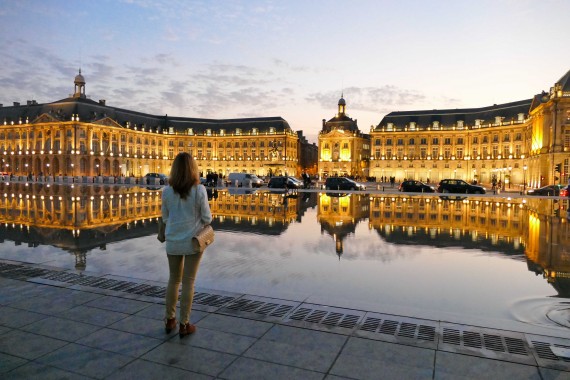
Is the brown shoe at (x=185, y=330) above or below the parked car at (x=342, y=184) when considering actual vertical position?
below

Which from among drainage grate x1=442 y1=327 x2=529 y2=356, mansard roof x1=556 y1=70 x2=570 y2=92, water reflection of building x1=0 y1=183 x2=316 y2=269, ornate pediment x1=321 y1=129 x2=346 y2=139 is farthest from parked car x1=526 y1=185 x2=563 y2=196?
ornate pediment x1=321 y1=129 x2=346 y2=139

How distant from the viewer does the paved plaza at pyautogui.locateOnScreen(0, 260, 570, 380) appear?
13.6 ft

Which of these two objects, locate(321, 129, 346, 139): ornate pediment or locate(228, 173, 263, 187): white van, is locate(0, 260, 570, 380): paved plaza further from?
locate(321, 129, 346, 139): ornate pediment

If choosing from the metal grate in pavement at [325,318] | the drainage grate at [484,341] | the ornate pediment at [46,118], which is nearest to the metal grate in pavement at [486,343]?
the drainage grate at [484,341]

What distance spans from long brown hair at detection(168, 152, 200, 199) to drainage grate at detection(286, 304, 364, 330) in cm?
203

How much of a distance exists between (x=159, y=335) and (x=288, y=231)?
355 inches

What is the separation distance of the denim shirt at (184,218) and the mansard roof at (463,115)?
89241mm

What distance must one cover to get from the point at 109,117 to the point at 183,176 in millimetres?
101174

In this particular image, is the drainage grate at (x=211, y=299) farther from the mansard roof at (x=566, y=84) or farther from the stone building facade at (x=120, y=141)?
the stone building facade at (x=120, y=141)

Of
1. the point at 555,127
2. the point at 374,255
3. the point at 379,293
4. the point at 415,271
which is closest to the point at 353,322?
the point at 379,293

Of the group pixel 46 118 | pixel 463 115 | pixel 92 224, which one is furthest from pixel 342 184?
pixel 46 118

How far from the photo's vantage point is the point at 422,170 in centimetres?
9944

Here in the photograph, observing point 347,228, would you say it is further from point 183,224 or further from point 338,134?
point 338,134

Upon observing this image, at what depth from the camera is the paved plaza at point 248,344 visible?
4137mm
